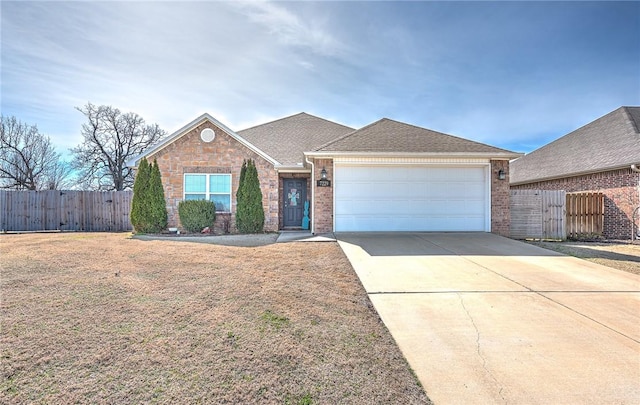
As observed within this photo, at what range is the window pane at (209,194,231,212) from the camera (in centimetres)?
1227

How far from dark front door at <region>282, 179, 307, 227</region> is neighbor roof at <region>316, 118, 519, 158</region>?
118 inches

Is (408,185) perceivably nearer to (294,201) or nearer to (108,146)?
(294,201)

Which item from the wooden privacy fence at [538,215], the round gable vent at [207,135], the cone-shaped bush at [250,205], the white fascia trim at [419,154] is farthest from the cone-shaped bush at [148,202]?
the wooden privacy fence at [538,215]

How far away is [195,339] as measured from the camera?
9.78 feet

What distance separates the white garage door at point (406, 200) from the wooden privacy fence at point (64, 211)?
10.7 metres

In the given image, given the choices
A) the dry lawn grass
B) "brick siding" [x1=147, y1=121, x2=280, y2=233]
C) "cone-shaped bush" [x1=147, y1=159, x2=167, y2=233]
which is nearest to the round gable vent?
"brick siding" [x1=147, y1=121, x2=280, y2=233]

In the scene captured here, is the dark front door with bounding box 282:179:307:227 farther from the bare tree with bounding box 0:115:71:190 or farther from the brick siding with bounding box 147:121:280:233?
the bare tree with bounding box 0:115:71:190

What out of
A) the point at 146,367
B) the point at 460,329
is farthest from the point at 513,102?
the point at 146,367

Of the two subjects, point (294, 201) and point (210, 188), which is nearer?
point (210, 188)

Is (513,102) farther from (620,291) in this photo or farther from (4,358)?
(4,358)

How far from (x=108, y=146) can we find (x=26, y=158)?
5910mm

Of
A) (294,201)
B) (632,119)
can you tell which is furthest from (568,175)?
(294,201)

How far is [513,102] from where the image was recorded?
1271 cm

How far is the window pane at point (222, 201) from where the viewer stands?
1227cm
